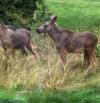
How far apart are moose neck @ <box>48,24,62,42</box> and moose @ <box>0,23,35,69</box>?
0.90m

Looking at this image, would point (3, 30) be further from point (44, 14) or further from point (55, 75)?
point (44, 14)

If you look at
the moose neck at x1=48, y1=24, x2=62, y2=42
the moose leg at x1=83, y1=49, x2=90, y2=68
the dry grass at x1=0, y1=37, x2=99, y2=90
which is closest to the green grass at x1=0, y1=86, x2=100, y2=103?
the dry grass at x1=0, y1=37, x2=99, y2=90

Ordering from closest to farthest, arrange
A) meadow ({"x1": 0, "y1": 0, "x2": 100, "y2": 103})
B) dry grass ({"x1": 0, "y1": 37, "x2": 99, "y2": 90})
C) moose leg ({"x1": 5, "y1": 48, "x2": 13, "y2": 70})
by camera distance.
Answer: meadow ({"x1": 0, "y1": 0, "x2": 100, "y2": 103}), dry grass ({"x1": 0, "y1": 37, "x2": 99, "y2": 90}), moose leg ({"x1": 5, "y1": 48, "x2": 13, "y2": 70})

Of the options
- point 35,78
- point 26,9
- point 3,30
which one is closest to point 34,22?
point 26,9

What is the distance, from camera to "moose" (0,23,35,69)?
17.3 metres

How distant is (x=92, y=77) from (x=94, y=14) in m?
16.4

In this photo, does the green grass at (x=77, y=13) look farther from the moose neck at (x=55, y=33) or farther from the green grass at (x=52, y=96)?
the green grass at (x=52, y=96)

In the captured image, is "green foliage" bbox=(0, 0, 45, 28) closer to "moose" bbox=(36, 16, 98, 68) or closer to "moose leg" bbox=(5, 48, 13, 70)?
"moose" bbox=(36, 16, 98, 68)

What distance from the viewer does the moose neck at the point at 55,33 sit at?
18944mm

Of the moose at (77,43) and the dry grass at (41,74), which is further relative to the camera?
the moose at (77,43)

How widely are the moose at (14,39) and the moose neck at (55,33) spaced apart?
899 millimetres

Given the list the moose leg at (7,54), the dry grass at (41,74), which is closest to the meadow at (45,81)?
the dry grass at (41,74)

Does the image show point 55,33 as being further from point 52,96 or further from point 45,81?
point 52,96

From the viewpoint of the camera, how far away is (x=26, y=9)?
77.0 feet
